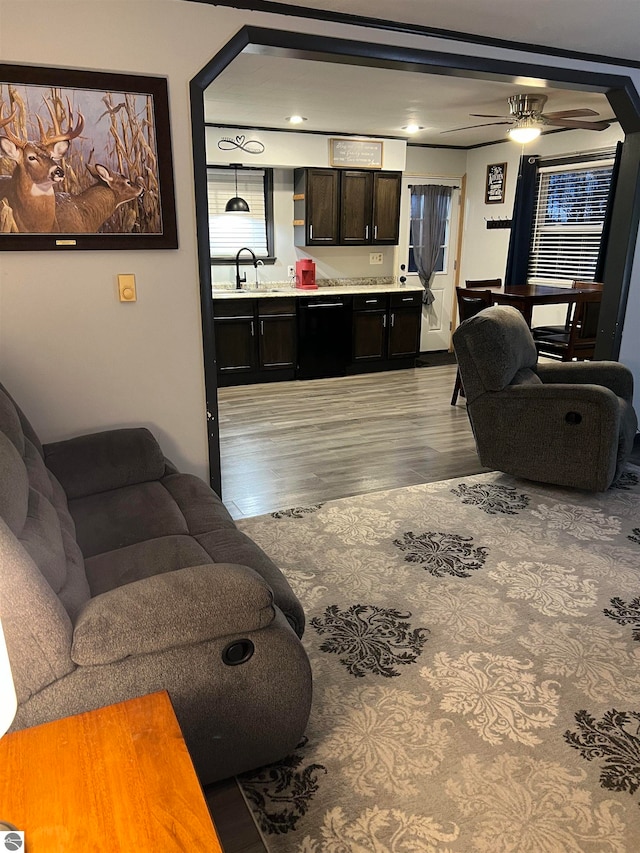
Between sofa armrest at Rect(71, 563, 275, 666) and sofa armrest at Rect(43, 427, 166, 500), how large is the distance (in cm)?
107

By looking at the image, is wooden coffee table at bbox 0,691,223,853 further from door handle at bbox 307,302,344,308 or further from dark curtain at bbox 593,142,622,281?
dark curtain at bbox 593,142,622,281

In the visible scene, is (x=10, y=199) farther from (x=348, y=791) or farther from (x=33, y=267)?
(x=348, y=791)

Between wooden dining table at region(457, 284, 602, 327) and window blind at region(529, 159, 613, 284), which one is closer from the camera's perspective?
wooden dining table at region(457, 284, 602, 327)

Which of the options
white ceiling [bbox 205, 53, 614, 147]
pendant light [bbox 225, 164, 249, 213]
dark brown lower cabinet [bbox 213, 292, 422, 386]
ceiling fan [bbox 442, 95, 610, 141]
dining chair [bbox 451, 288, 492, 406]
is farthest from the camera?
dark brown lower cabinet [bbox 213, 292, 422, 386]

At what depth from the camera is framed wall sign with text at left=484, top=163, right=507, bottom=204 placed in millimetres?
7160

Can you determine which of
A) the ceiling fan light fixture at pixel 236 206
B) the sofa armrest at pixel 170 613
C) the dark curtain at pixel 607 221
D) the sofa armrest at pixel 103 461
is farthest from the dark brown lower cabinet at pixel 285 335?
the sofa armrest at pixel 170 613

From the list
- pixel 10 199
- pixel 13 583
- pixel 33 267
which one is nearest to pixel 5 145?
pixel 10 199

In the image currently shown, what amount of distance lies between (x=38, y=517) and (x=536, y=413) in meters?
2.76

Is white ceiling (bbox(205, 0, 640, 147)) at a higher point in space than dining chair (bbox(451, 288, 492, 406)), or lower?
higher

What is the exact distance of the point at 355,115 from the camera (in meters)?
5.66

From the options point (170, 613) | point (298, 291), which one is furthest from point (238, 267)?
point (170, 613)

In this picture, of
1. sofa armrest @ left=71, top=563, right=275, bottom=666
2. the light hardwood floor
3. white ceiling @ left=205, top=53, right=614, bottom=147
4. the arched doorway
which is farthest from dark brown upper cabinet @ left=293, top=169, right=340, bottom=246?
sofa armrest @ left=71, top=563, right=275, bottom=666

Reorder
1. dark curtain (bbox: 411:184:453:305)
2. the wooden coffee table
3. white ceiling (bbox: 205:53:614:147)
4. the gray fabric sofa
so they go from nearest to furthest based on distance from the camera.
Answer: the wooden coffee table, the gray fabric sofa, white ceiling (bbox: 205:53:614:147), dark curtain (bbox: 411:184:453:305)

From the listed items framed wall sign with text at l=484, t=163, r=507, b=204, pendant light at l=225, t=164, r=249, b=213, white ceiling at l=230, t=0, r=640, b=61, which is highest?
white ceiling at l=230, t=0, r=640, b=61
